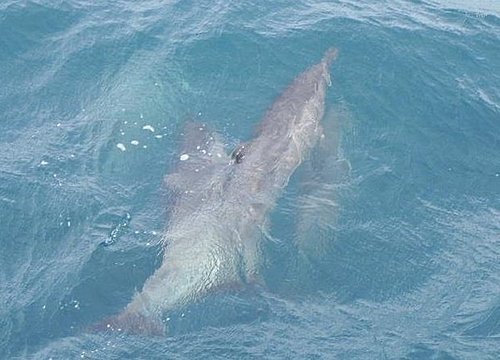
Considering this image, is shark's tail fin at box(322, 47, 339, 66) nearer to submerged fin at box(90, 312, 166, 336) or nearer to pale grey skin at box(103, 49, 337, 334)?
pale grey skin at box(103, 49, 337, 334)

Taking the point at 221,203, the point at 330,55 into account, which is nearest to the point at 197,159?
the point at 221,203

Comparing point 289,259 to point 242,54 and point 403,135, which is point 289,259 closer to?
point 403,135

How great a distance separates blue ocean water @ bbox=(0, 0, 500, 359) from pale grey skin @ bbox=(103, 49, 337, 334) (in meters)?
0.52

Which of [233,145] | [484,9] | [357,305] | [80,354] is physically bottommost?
[80,354]

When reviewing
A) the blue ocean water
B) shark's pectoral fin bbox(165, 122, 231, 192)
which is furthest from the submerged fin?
shark's pectoral fin bbox(165, 122, 231, 192)

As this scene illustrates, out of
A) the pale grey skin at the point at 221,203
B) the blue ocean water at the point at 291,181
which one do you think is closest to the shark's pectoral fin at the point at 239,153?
the pale grey skin at the point at 221,203

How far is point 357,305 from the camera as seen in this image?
24219 millimetres

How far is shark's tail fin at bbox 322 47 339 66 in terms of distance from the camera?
33978 mm

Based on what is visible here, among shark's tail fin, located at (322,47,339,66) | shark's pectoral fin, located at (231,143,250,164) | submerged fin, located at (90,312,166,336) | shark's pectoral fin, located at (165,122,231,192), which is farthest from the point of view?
shark's tail fin, located at (322,47,339,66)

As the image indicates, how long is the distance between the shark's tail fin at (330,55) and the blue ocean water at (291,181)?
1.14ft

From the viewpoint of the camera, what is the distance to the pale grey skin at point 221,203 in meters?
24.0

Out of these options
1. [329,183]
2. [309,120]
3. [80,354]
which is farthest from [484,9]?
[80,354]

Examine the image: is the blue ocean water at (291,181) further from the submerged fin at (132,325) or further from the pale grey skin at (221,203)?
the pale grey skin at (221,203)

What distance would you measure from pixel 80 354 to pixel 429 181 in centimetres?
1453
